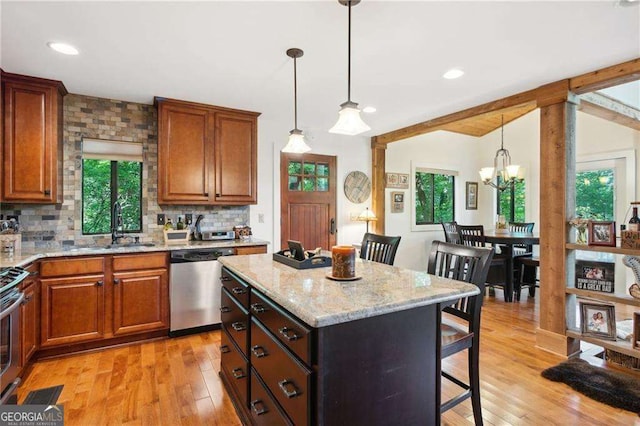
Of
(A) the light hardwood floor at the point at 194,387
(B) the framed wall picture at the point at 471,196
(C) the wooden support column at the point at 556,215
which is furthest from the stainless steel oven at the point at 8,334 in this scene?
(B) the framed wall picture at the point at 471,196

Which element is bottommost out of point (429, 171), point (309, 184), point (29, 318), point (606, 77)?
point (29, 318)

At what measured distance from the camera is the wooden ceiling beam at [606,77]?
247cm

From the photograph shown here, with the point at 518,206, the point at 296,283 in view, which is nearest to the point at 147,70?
the point at 296,283

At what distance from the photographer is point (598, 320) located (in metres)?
2.71

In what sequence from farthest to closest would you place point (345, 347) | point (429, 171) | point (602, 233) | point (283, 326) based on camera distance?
point (429, 171) < point (602, 233) < point (283, 326) < point (345, 347)

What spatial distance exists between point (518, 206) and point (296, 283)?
6.13 metres

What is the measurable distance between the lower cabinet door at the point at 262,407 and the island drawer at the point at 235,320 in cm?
19

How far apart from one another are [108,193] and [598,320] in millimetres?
4707

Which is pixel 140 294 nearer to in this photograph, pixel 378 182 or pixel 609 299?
pixel 378 182

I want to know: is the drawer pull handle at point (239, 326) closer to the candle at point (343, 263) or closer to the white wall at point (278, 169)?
the candle at point (343, 263)

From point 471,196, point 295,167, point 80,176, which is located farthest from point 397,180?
point 80,176

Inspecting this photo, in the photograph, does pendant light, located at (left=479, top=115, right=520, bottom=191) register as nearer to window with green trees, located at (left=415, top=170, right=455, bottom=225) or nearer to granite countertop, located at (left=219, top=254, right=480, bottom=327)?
window with green trees, located at (left=415, top=170, right=455, bottom=225)

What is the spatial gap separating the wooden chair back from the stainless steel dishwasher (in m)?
3.17

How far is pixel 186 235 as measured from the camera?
3.49 m
